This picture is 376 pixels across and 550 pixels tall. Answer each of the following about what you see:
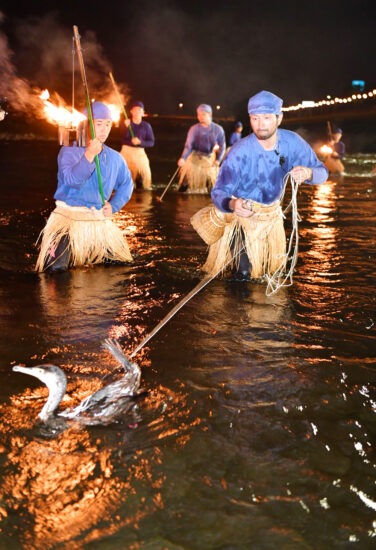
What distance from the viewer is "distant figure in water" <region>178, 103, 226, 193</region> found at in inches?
477

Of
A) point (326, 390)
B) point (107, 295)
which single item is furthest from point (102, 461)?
point (107, 295)

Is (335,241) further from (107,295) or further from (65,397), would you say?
(65,397)

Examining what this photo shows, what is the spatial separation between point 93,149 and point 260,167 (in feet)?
4.85

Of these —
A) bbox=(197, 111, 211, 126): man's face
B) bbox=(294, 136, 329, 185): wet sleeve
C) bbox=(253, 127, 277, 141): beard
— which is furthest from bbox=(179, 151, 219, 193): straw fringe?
bbox=(253, 127, 277, 141): beard

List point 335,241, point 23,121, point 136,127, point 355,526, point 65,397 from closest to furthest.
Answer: point 355,526 → point 65,397 → point 335,241 → point 136,127 → point 23,121

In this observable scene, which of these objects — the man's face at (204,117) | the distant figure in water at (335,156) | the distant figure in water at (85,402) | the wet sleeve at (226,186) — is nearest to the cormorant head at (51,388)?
the distant figure in water at (85,402)

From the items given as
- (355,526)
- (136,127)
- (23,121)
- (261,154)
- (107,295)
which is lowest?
(355,526)

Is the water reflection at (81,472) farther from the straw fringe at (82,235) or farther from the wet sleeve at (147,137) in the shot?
the wet sleeve at (147,137)

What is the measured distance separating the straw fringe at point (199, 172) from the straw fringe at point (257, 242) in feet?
24.2

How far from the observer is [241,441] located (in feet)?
8.61

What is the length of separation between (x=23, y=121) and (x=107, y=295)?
3820cm

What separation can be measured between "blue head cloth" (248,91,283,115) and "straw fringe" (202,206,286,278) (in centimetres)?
97

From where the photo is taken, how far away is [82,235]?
5.80 m

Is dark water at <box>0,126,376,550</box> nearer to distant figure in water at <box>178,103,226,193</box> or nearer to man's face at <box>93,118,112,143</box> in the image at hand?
man's face at <box>93,118,112,143</box>
